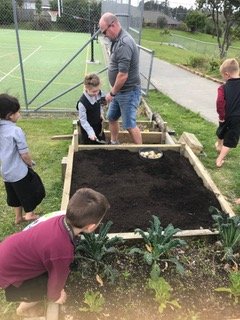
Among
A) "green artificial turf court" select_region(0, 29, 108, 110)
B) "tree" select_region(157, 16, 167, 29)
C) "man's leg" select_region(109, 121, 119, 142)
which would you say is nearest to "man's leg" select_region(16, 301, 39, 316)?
"man's leg" select_region(109, 121, 119, 142)

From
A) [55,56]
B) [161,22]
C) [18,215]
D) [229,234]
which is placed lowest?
[161,22]

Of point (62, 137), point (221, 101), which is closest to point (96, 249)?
point (221, 101)

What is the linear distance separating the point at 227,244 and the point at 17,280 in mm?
1745

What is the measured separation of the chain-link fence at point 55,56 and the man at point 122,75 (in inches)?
99.0

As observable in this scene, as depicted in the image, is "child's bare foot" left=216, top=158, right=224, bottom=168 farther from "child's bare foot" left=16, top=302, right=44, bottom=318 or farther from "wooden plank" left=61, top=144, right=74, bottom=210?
"child's bare foot" left=16, top=302, right=44, bottom=318

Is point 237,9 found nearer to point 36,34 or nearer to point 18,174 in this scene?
point 36,34

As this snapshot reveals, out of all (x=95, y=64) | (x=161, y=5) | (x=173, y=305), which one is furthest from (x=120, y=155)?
(x=161, y=5)

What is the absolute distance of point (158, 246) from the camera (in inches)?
112

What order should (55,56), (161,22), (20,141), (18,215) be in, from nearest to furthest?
(20,141)
(18,215)
(55,56)
(161,22)

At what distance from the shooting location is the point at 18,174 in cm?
354

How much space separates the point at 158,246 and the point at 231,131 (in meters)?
3.12

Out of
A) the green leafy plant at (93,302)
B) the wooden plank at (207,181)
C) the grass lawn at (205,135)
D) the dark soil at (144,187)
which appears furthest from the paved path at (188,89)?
the green leafy plant at (93,302)

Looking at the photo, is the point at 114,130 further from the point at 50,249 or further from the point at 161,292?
the point at 50,249

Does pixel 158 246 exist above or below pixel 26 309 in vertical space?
above
